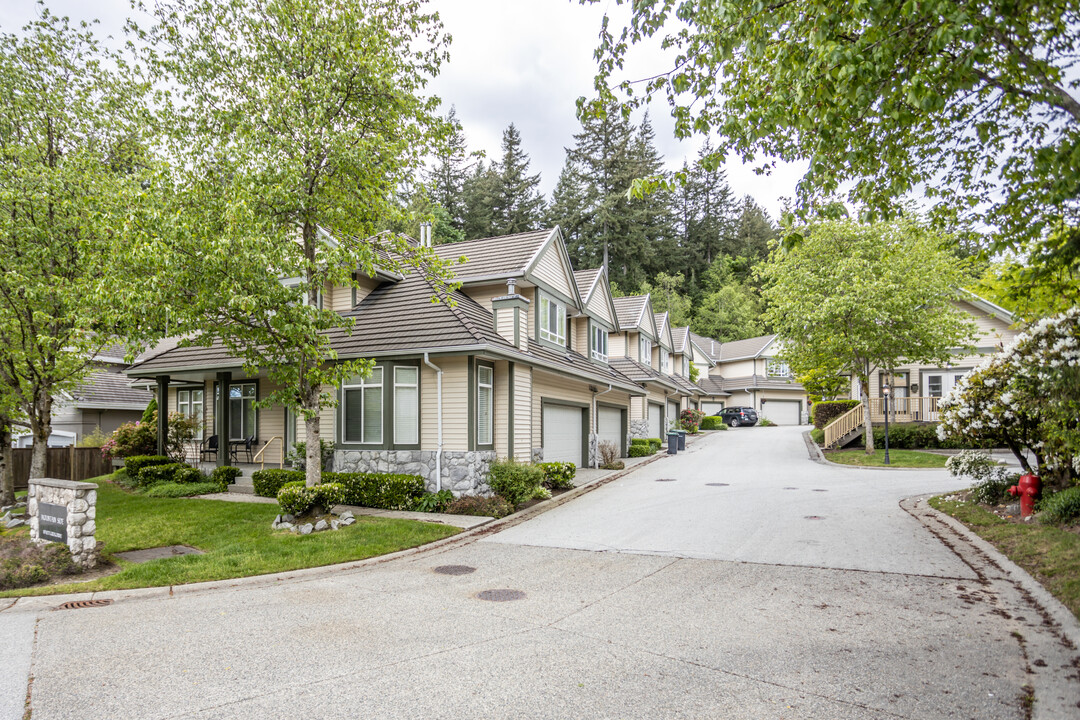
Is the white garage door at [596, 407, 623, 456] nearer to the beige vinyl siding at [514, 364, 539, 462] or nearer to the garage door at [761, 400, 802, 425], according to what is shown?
the beige vinyl siding at [514, 364, 539, 462]

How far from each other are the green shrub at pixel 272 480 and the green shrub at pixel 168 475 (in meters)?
3.00

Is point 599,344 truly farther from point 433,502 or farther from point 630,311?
point 433,502

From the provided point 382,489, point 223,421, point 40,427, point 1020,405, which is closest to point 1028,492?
point 1020,405

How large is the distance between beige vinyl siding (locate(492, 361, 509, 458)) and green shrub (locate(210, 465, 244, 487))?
7.20 metres

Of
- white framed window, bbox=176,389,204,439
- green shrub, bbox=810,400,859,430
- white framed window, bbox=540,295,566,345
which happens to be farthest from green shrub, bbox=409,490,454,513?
green shrub, bbox=810,400,859,430

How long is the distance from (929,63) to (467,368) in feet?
32.4

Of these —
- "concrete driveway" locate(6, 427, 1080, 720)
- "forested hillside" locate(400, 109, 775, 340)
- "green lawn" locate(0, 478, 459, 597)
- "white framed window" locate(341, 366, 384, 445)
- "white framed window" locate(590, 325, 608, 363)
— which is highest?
"forested hillside" locate(400, 109, 775, 340)

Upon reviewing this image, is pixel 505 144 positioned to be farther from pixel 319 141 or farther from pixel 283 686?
pixel 283 686

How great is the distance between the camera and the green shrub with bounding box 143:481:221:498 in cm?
1516

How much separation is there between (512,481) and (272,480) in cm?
580

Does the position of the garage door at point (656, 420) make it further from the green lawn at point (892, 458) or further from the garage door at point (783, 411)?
the garage door at point (783, 411)

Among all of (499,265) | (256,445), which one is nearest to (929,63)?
(499,265)

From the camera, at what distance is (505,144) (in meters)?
53.4

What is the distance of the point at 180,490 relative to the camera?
50.0 feet
